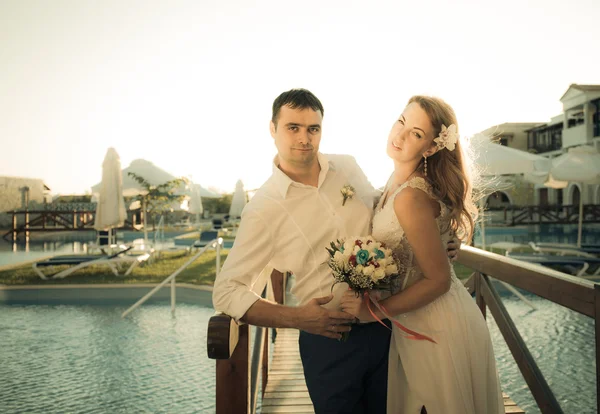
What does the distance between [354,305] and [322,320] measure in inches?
5.8

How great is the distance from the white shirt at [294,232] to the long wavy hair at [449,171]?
374mm

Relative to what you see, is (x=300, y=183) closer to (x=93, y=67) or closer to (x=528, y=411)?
(x=528, y=411)

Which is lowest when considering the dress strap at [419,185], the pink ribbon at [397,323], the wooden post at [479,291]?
the wooden post at [479,291]

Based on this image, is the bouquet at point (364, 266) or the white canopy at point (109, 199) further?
the white canopy at point (109, 199)

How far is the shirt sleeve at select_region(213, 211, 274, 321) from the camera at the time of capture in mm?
1840

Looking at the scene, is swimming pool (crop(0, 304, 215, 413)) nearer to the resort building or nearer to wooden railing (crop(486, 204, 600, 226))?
the resort building

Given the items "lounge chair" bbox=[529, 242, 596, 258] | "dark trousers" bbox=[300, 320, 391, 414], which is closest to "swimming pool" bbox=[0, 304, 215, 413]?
"dark trousers" bbox=[300, 320, 391, 414]

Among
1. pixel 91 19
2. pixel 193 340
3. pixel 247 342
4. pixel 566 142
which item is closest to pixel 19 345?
pixel 193 340

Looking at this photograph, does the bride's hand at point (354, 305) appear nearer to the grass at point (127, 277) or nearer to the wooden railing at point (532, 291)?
the wooden railing at point (532, 291)

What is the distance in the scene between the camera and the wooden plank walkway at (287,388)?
3294mm

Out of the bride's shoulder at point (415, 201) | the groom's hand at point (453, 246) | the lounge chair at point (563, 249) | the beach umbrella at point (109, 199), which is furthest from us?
the beach umbrella at point (109, 199)

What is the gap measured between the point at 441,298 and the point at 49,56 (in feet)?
60.4

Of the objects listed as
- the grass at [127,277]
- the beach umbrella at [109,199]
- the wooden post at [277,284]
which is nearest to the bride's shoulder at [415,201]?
the wooden post at [277,284]

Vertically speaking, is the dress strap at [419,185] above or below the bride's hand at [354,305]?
above
